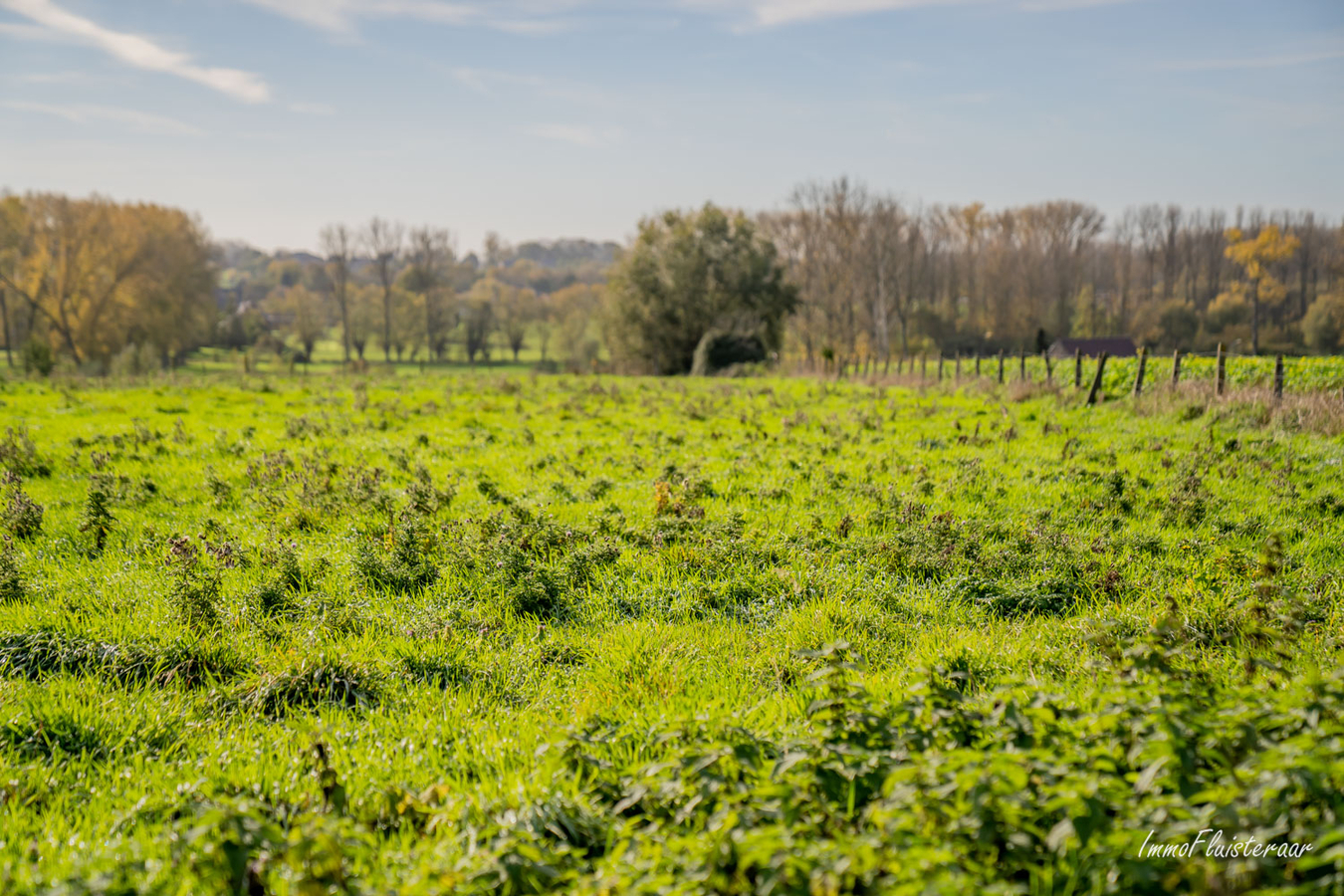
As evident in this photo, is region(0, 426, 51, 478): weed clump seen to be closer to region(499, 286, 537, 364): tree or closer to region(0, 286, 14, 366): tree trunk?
region(0, 286, 14, 366): tree trunk

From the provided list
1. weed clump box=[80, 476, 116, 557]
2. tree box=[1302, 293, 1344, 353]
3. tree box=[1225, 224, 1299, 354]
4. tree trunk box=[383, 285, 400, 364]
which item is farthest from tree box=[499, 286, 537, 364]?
tree box=[1302, 293, 1344, 353]

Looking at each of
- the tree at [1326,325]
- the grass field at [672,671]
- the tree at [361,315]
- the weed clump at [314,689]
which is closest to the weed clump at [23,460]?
the grass field at [672,671]

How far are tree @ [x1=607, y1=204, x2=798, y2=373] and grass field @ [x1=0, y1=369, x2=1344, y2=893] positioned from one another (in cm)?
4185

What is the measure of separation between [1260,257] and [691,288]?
8008 cm

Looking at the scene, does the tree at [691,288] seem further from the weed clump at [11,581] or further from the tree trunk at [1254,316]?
the tree trunk at [1254,316]

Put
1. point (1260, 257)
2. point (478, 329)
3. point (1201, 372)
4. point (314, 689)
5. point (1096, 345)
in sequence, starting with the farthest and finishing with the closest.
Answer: point (478, 329)
point (1260, 257)
point (1096, 345)
point (1201, 372)
point (314, 689)

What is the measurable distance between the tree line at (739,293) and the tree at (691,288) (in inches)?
5.9

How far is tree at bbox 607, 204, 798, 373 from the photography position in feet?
174

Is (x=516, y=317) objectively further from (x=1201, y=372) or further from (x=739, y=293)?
(x=1201, y=372)

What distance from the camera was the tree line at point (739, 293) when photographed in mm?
54188

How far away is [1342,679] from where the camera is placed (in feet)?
11.0

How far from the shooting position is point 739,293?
53156 mm

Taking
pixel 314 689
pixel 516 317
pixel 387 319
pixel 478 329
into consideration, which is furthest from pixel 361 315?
pixel 314 689

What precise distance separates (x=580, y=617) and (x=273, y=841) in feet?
12.0
